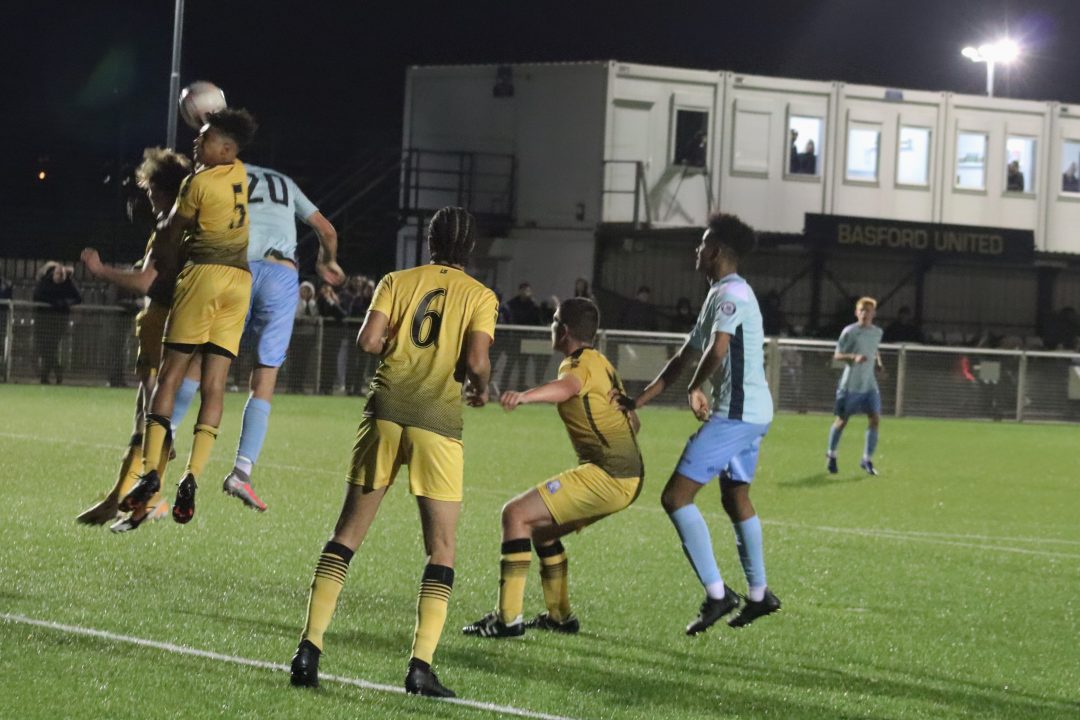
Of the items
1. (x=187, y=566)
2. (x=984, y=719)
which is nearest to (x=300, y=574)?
(x=187, y=566)

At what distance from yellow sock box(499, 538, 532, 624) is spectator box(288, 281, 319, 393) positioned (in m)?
20.0

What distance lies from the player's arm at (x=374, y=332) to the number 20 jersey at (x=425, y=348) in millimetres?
37

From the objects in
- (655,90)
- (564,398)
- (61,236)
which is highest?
(655,90)

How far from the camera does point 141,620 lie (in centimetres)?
782

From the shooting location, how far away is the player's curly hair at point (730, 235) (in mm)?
8680

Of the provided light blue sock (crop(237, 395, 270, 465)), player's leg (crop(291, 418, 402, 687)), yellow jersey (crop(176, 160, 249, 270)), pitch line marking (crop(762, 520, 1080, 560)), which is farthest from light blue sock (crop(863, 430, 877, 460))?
player's leg (crop(291, 418, 402, 687))

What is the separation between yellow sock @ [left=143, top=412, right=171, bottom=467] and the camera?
866 centimetres

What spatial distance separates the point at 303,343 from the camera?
28.3 meters

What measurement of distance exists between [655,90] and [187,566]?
1112 inches

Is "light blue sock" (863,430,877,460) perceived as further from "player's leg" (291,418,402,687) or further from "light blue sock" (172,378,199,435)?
"player's leg" (291,418,402,687)

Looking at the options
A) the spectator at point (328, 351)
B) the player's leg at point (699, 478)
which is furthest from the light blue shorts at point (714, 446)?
the spectator at point (328, 351)

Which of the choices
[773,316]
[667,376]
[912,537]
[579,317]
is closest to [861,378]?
[912,537]

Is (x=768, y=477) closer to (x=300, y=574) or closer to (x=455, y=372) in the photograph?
(x=300, y=574)

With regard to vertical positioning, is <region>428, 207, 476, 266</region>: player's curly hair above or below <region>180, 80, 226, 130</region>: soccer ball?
below
